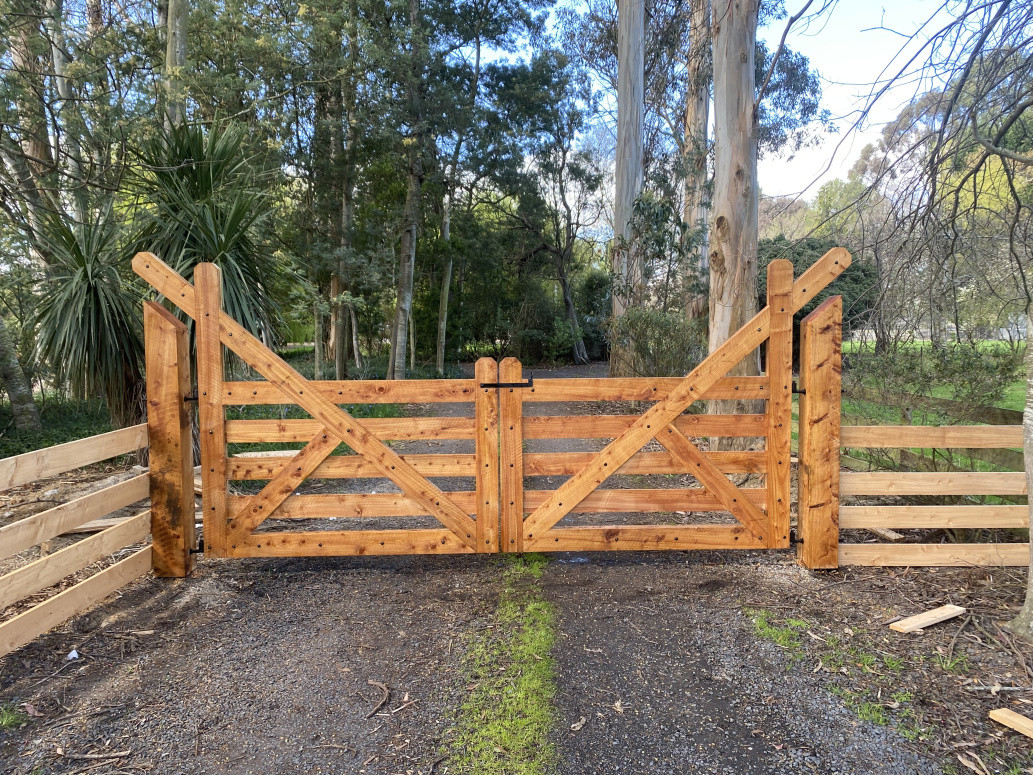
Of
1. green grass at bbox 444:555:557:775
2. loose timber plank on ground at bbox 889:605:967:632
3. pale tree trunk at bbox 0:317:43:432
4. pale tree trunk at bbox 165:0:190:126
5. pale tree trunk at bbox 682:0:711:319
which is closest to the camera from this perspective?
green grass at bbox 444:555:557:775

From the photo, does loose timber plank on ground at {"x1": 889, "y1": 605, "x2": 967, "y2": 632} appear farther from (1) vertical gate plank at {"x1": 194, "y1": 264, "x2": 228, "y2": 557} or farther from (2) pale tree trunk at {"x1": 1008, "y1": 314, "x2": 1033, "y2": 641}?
(1) vertical gate plank at {"x1": 194, "y1": 264, "x2": 228, "y2": 557}

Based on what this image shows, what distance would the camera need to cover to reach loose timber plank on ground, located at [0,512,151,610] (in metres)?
2.90

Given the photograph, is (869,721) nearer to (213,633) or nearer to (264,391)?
(213,633)

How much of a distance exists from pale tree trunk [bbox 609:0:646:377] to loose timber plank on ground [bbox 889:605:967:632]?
9.29 metres

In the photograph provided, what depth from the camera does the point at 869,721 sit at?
8.07ft

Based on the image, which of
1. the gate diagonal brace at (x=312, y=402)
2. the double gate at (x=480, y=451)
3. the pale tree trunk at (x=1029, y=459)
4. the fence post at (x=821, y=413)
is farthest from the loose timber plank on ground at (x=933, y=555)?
the gate diagonal brace at (x=312, y=402)

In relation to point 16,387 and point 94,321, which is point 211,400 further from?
point 16,387

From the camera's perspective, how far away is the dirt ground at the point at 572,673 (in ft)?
7.52

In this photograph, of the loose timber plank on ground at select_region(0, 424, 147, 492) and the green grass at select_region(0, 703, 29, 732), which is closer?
the green grass at select_region(0, 703, 29, 732)

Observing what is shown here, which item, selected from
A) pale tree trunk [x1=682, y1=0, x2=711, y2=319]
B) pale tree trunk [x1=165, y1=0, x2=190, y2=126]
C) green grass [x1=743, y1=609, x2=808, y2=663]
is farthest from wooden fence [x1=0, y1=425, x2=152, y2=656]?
pale tree trunk [x1=682, y1=0, x2=711, y2=319]

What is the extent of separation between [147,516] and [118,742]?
1860mm

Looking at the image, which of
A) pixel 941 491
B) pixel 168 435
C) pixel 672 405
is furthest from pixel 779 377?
pixel 168 435

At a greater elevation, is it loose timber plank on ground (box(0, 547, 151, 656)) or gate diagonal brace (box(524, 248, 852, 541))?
gate diagonal brace (box(524, 248, 852, 541))

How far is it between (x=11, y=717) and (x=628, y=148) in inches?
541
